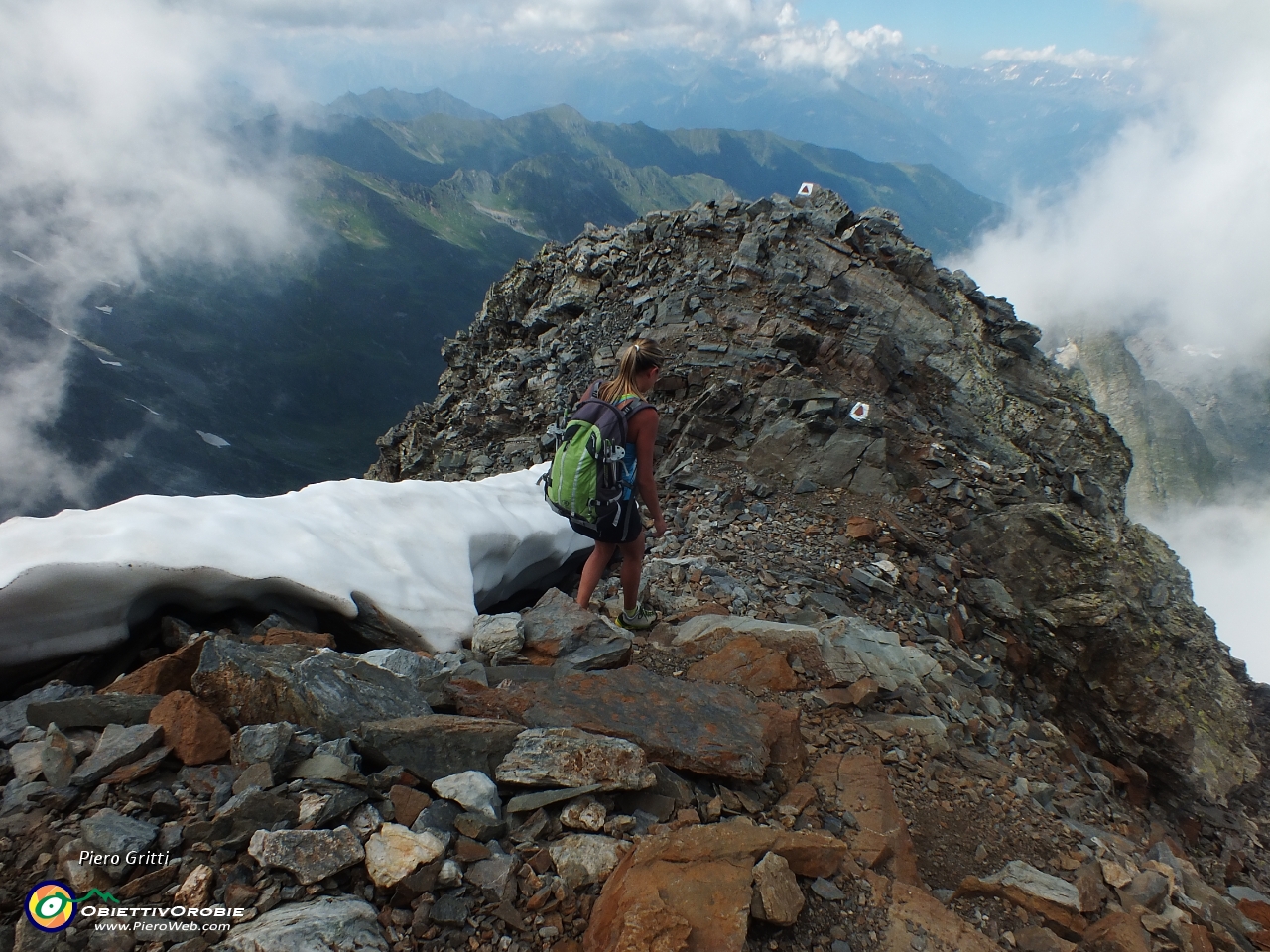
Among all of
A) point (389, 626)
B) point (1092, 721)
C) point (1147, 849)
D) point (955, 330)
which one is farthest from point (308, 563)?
point (955, 330)

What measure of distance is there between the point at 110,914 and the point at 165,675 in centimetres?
184

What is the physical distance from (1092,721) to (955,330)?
36.8 ft

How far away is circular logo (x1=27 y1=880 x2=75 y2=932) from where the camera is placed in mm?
2770

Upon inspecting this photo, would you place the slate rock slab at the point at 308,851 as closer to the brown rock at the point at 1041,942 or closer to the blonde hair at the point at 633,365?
the brown rock at the point at 1041,942

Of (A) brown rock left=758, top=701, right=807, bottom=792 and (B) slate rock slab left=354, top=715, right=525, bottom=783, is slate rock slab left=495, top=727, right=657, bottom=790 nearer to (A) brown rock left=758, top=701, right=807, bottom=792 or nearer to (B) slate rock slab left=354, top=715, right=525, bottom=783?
(B) slate rock slab left=354, top=715, right=525, bottom=783

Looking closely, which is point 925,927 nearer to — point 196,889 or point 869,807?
point 869,807

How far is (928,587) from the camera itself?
9.73 metres

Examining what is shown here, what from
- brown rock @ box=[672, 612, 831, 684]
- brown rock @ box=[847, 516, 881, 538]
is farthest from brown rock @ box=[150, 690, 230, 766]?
brown rock @ box=[847, 516, 881, 538]

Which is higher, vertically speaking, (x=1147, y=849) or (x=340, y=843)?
(x=1147, y=849)

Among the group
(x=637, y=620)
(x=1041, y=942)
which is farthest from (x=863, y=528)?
(x=1041, y=942)

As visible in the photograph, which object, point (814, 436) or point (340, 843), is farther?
point (814, 436)

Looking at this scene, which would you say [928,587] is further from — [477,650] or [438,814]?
[438,814]

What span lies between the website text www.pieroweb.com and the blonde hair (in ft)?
15.4

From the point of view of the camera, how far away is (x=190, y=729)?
3826mm
